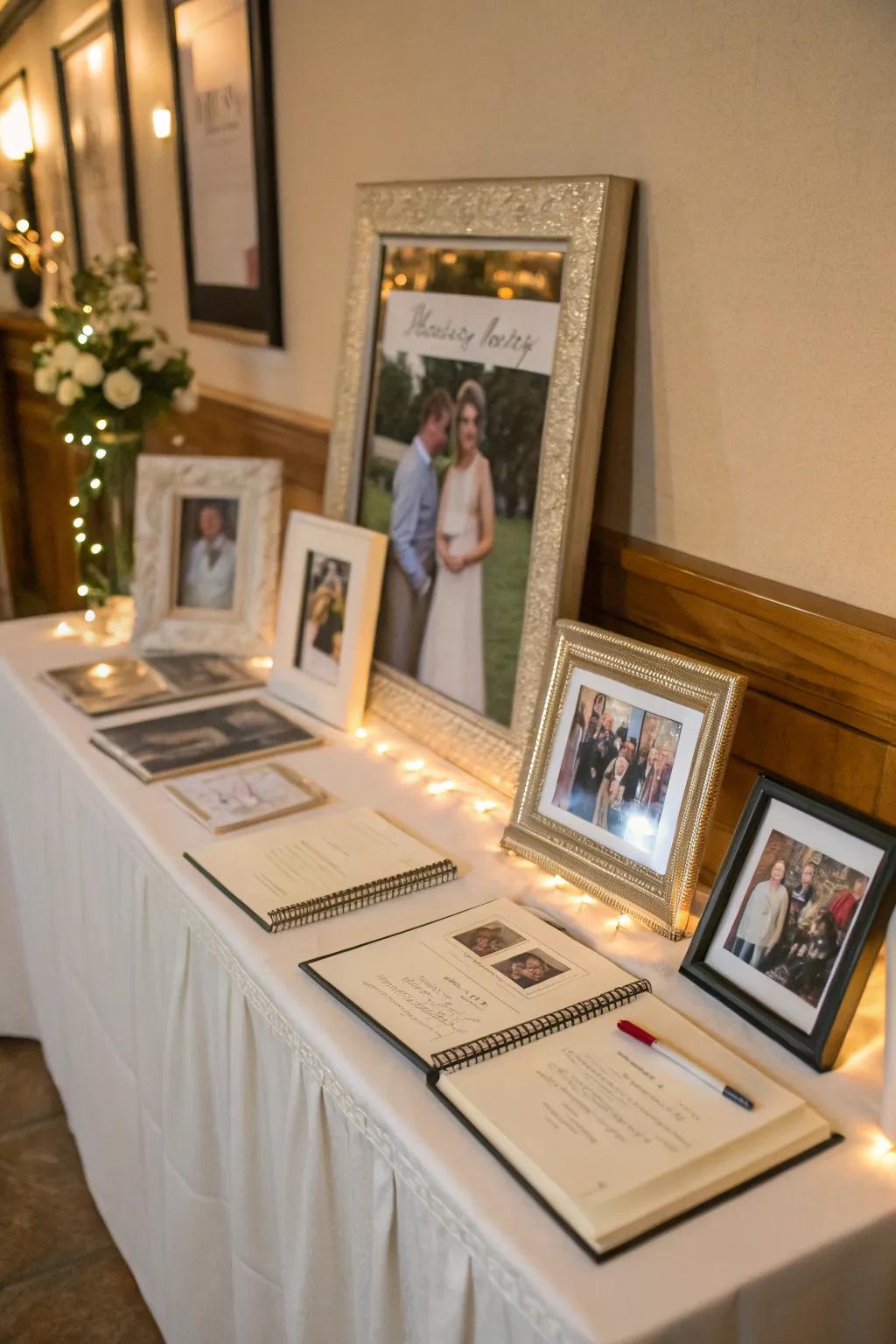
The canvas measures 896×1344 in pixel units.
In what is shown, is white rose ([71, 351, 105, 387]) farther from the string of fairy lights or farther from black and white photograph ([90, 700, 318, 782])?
black and white photograph ([90, 700, 318, 782])

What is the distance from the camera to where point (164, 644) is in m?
2.05

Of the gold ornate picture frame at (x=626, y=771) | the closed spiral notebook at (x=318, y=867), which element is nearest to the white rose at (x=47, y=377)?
the closed spiral notebook at (x=318, y=867)

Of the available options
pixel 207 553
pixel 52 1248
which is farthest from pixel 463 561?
pixel 52 1248

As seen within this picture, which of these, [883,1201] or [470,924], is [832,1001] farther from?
[470,924]

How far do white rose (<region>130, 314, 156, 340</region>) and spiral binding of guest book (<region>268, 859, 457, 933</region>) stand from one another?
4.27ft

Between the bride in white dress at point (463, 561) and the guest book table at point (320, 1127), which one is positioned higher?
the bride in white dress at point (463, 561)

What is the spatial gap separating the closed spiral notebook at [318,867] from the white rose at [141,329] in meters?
1.14

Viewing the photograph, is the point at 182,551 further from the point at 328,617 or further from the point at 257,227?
the point at 257,227

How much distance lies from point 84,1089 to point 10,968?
0.46m

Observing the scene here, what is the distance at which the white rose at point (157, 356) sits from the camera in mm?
2162

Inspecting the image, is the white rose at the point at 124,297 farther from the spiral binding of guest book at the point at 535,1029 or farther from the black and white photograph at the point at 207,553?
the spiral binding of guest book at the point at 535,1029

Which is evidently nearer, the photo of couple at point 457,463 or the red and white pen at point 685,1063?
the red and white pen at point 685,1063

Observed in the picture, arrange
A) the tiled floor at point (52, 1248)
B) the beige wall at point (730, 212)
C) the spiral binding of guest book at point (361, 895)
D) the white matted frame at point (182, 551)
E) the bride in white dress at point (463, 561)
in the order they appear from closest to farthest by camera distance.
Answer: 1. the beige wall at point (730, 212)
2. the spiral binding of guest book at point (361, 895)
3. the bride in white dress at point (463, 561)
4. the tiled floor at point (52, 1248)
5. the white matted frame at point (182, 551)

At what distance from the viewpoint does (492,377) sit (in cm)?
147
